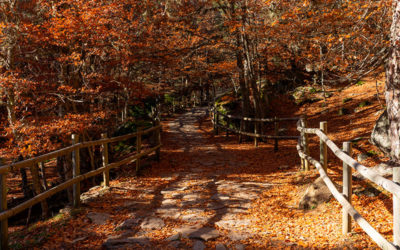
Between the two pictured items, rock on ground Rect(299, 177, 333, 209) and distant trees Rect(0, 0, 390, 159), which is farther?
distant trees Rect(0, 0, 390, 159)

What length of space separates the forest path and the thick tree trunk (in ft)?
10.3

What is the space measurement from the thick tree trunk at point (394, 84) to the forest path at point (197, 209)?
3137mm

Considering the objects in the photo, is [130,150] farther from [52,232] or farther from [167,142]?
[52,232]

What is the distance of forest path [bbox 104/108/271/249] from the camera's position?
16.8ft

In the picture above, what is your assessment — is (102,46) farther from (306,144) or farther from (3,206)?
(3,206)

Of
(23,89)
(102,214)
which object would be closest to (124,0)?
(23,89)

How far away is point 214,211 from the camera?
21.1ft

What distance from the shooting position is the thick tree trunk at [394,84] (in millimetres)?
5754

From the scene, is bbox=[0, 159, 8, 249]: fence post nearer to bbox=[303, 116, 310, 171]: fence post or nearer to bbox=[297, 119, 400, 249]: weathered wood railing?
bbox=[297, 119, 400, 249]: weathered wood railing

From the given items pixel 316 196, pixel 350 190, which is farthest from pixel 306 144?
pixel 350 190

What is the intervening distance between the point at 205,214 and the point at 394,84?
14.7ft

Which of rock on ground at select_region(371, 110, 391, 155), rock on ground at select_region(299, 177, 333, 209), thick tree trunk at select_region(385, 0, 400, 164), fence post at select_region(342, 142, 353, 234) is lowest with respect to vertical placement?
rock on ground at select_region(299, 177, 333, 209)

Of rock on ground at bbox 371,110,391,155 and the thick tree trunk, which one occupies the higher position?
the thick tree trunk

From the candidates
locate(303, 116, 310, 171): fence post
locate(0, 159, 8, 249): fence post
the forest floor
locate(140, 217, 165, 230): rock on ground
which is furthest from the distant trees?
locate(0, 159, 8, 249): fence post
